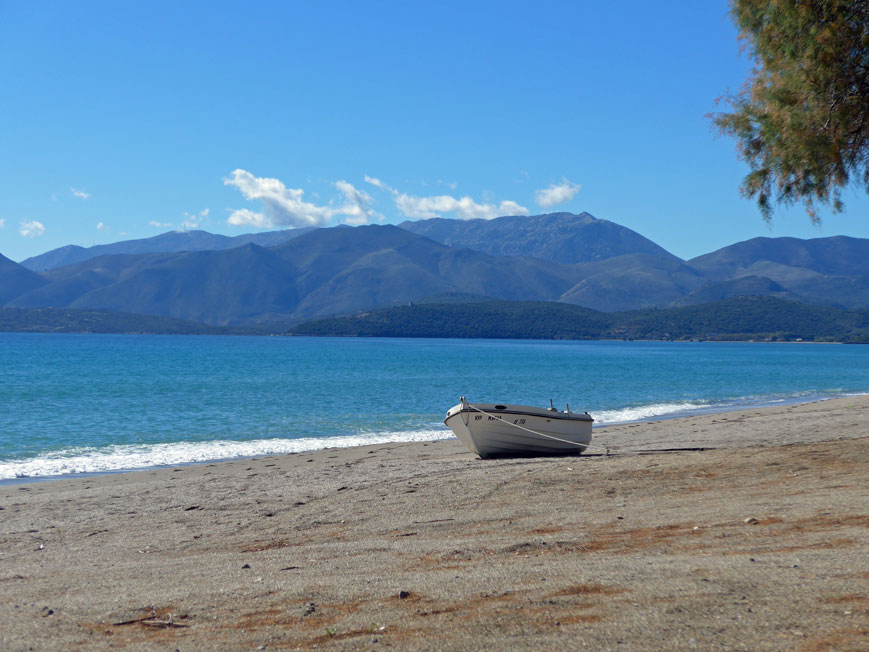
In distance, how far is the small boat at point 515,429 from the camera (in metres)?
15.9

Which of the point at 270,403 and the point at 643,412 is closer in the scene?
the point at 643,412

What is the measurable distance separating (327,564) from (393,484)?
210 inches

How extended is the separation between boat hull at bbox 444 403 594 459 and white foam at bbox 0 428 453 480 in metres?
7.50

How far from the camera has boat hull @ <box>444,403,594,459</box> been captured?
52.3 ft

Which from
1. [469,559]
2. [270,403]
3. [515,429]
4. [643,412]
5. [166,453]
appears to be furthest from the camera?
[270,403]

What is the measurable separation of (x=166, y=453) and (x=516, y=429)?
1077 cm

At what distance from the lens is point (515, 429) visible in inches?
632

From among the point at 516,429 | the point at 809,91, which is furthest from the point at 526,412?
the point at 809,91

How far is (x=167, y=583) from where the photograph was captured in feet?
23.4

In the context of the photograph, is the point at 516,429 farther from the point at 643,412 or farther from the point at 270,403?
the point at 270,403

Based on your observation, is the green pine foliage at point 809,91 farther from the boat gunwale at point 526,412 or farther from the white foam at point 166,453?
the white foam at point 166,453

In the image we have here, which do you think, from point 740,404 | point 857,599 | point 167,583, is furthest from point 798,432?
point 740,404

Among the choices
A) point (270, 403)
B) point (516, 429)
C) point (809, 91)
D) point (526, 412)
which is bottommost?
point (270, 403)

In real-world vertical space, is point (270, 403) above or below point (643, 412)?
above
